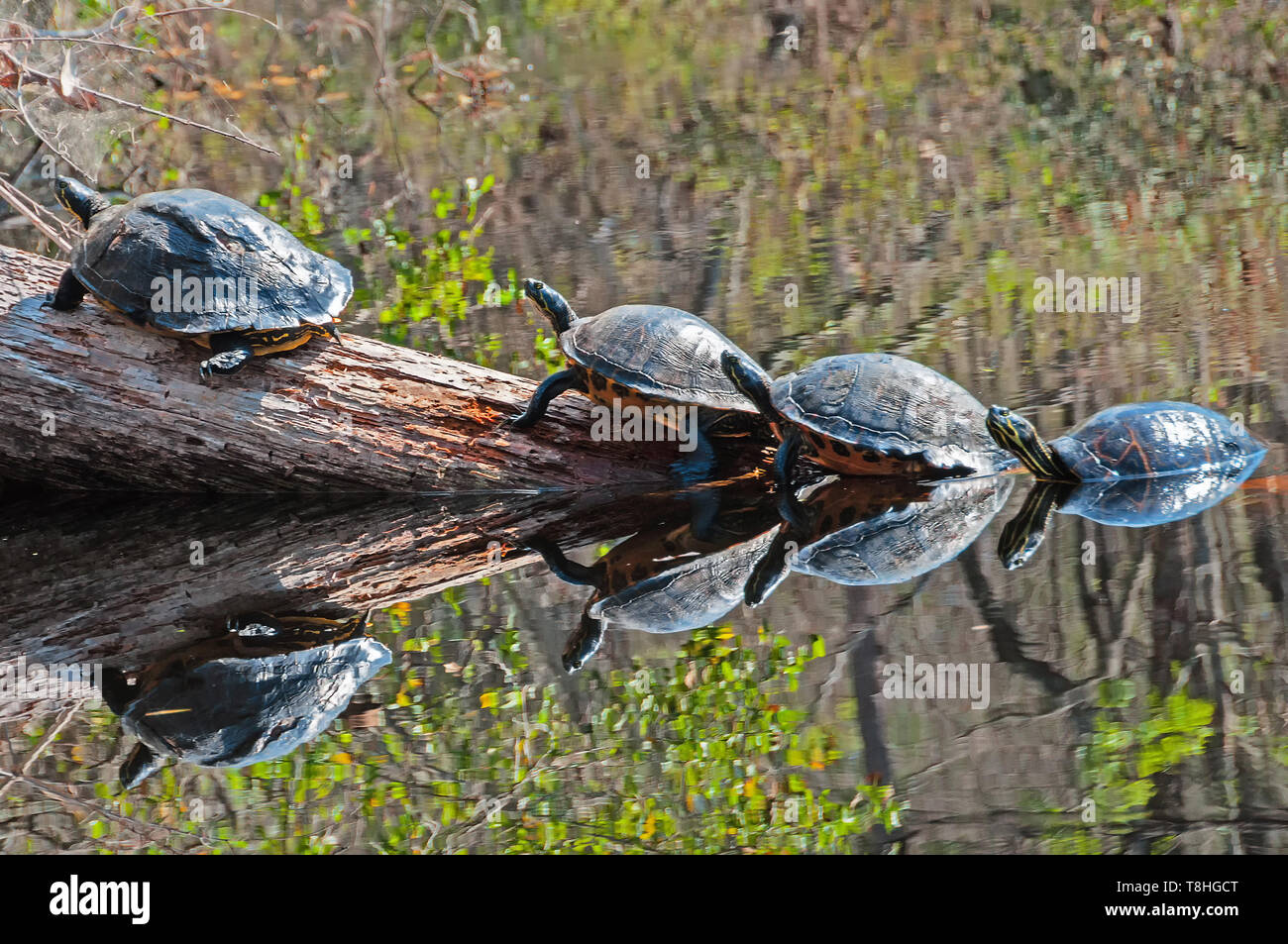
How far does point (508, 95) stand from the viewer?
16.7 meters

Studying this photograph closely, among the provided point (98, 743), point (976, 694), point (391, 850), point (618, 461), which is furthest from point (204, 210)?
point (976, 694)

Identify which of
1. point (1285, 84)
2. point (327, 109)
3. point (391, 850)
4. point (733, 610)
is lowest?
point (391, 850)

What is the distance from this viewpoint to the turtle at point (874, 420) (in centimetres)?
607

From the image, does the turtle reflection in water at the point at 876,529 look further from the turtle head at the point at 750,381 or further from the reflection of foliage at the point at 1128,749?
the reflection of foliage at the point at 1128,749

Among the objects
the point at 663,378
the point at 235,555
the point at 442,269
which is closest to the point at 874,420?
the point at 663,378

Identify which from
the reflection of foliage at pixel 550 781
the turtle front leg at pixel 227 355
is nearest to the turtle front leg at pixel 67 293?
the turtle front leg at pixel 227 355

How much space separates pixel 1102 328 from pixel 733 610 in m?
4.37

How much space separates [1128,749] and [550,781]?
1678mm

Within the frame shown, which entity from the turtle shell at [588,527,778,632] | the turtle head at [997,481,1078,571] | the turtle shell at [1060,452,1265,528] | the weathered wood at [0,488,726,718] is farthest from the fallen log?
the turtle shell at [1060,452,1265,528]

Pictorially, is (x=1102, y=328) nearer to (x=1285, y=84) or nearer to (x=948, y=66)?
(x=1285, y=84)

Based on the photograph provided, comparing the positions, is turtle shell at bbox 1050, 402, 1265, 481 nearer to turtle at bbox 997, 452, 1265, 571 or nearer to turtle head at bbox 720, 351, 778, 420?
turtle at bbox 997, 452, 1265, 571

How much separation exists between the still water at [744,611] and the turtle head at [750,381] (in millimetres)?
420

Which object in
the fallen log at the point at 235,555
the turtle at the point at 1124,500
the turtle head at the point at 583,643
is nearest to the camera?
the turtle head at the point at 583,643

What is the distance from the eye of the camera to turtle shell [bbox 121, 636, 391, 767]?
4066 mm
